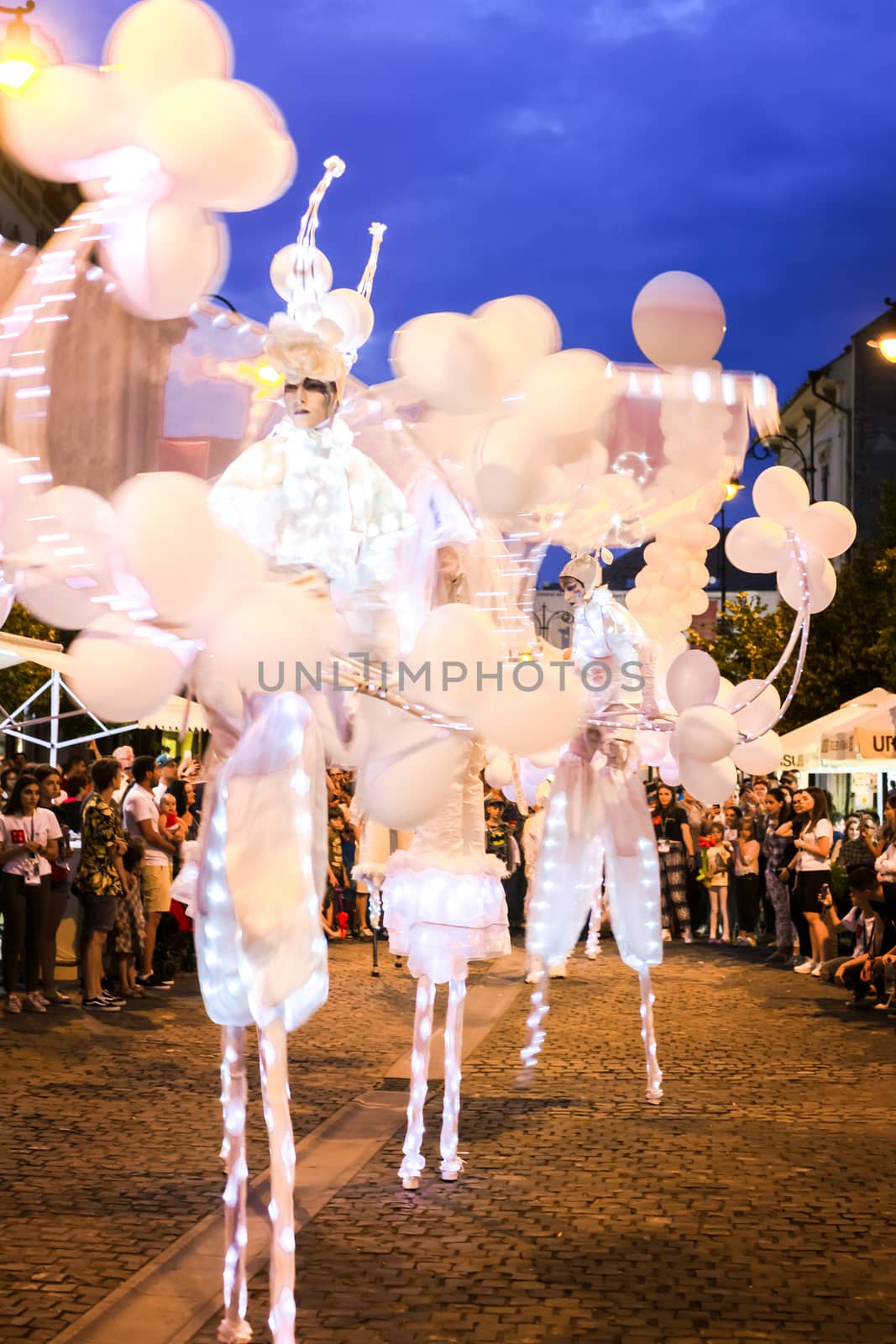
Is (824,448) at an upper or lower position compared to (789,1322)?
upper

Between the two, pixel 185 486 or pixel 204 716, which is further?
pixel 204 716

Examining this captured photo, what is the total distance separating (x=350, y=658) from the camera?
175 inches


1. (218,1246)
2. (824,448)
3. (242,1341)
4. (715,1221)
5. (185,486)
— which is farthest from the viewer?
(824,448)

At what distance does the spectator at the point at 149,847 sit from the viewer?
11.9 metres

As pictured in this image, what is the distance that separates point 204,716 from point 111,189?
1.49 meters

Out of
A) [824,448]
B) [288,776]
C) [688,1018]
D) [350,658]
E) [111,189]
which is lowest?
[688,1018]

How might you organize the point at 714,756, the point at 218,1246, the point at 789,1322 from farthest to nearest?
the point at 714,756
the point at 218,1246
the point at 789,1322

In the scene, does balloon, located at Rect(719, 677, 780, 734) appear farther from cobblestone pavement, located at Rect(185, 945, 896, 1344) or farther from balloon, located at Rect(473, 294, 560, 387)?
balloon, located at Rect(473, 294, 560, 387)

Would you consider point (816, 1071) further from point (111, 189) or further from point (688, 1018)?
point (111, 189)

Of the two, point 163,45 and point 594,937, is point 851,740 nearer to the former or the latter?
point 594,937

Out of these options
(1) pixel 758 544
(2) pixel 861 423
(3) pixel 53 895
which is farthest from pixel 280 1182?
(2) pixel 861 423

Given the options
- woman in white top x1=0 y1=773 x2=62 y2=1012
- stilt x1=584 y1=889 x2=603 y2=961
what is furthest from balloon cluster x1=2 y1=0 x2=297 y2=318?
stilt x1=584 y1=889 x2=603 y2=961

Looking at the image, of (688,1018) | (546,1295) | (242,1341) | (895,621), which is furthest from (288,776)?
(895,621)

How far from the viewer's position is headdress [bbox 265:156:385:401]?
4379mm
